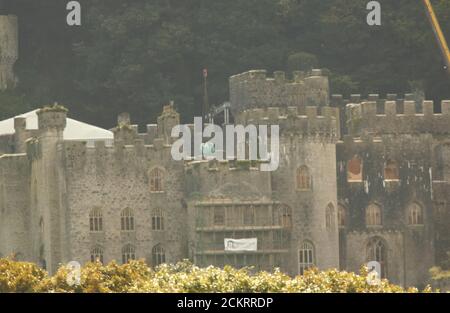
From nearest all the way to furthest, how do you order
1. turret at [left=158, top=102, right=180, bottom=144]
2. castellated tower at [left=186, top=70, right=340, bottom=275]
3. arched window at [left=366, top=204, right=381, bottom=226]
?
castellated tower at [left=186, top=70, right=340, bottom=275] → turret at [left=158, top=102, right=180, bottom=144] → arched window at [left=366, top=204, right=381, bottom=226]

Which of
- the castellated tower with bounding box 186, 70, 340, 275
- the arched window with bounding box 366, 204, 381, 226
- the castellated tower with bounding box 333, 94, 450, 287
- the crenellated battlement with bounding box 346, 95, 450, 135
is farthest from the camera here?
the crenellated battlement with bounding box 346, 95, 450, 135

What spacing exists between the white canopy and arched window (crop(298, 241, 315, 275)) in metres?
10.6

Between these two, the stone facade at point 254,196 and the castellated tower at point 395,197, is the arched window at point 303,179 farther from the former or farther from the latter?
the castellated tower at point 395,197

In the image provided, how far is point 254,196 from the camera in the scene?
470 ft

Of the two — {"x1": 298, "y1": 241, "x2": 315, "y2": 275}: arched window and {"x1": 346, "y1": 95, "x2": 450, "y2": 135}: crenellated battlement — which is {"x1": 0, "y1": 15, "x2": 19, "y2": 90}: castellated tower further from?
{"x1": 298, "y1": 241, "x2": 315, "y2": 275}: arched window

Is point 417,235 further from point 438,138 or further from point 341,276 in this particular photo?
point 341,276

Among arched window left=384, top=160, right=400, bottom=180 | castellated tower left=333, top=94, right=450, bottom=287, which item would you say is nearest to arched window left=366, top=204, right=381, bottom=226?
castellated tower left=333, top=94, right=450, bottom=287

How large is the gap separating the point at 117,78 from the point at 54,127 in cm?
2194

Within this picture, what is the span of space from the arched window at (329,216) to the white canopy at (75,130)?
1087 cm

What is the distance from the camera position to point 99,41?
6722 inches

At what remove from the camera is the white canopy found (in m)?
148

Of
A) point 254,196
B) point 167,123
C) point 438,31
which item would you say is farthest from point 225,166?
point 438,31

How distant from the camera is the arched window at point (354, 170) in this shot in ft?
488

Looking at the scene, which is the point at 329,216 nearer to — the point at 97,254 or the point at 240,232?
the point at 240,232
